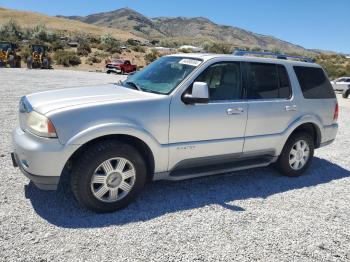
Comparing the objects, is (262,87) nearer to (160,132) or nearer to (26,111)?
(160,132)

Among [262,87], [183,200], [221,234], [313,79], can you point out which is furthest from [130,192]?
[313,79]

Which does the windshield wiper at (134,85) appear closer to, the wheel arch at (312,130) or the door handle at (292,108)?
the door handle at (292,108)

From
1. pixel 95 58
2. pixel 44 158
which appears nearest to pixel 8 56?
pixel 95 58

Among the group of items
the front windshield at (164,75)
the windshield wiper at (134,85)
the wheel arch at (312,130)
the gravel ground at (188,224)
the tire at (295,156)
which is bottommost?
the gravel ground at (188,224)

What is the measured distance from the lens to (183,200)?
4562 millimetres

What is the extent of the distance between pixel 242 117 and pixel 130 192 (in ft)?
6.00

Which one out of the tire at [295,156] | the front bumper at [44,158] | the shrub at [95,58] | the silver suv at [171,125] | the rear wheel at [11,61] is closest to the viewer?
the front bumper at [44,158]

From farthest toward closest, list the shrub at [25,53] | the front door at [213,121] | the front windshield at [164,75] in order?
the shrub at [25,53] < the front windshield at [164,75] < the front door at [213,121]

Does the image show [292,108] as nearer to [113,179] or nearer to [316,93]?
[316,93]

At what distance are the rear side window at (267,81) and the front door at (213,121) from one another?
22 cm

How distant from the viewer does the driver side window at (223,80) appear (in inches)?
186

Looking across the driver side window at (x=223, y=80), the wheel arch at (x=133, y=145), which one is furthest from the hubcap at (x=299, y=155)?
the wheel arch at (x=133, y=145)

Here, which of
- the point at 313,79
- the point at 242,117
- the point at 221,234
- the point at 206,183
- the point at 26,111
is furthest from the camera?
the point at 313,79

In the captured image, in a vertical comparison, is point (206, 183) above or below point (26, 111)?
below
